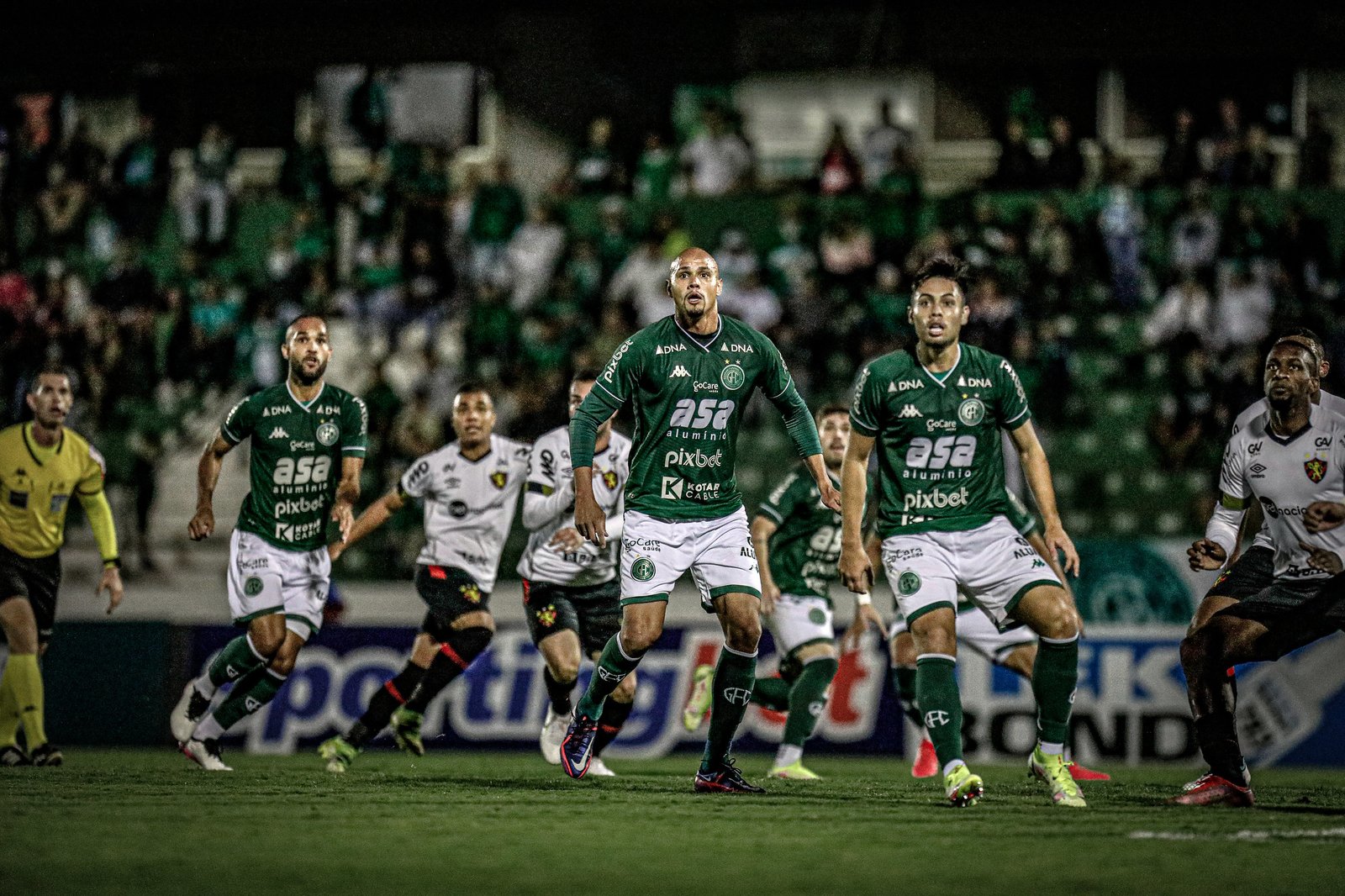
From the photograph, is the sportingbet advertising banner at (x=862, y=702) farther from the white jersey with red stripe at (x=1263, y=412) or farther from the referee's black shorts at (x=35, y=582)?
the white jersey with red stripe at (x=1263, y=412)

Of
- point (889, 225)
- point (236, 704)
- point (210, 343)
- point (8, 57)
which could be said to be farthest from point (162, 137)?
point (236, 704)

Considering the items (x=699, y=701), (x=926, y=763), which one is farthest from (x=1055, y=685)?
(x=699, y=701)

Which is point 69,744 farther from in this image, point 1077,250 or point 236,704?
point 1077,250

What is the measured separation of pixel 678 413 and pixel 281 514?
3.00 m

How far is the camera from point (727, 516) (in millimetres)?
8656

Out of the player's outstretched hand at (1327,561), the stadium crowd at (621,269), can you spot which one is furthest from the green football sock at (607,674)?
the stadium crowd at (621,269)

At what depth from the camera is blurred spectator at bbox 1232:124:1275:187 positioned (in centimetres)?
1998

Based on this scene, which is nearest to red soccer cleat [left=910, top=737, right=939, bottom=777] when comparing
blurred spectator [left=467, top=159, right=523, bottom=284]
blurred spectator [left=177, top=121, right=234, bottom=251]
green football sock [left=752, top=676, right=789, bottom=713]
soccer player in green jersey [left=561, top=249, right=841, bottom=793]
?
green football sock [left=752, top=676, right=789, bottom=713]

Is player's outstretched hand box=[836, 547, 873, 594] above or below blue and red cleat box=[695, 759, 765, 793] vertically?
above

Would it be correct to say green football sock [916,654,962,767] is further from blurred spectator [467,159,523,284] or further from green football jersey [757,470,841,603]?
blurred spectator [467,159,523,284]

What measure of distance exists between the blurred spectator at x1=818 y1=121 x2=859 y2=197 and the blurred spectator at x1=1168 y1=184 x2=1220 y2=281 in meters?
3.91

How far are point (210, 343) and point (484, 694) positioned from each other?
7.15 metres

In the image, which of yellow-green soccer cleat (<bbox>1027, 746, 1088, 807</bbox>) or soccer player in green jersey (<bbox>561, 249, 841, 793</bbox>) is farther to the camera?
soccer player in green jersey (<bbox>561, 249, 841, 793</bbox>)

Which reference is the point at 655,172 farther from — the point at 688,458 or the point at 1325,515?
the point at 1325,515
